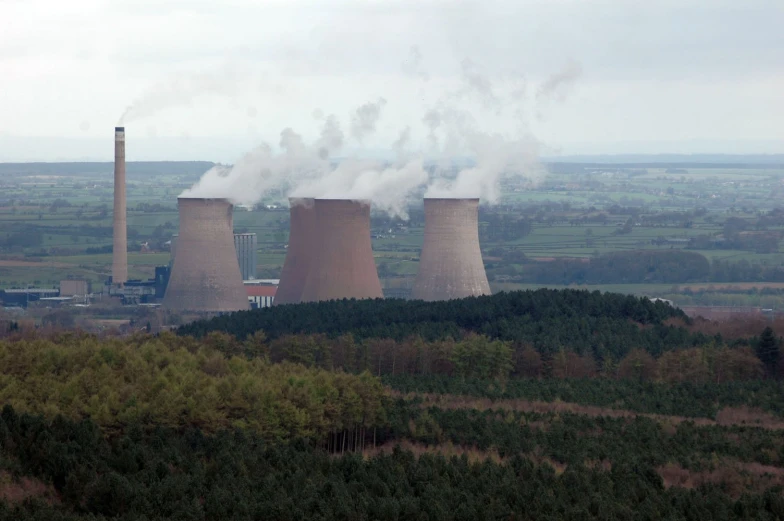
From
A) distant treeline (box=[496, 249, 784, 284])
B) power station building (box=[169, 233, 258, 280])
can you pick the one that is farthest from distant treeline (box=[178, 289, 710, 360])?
distant treeline (box=[496, 249, 784, 284])

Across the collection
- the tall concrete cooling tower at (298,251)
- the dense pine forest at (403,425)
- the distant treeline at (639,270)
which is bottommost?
the dense pine forest at (403,425)

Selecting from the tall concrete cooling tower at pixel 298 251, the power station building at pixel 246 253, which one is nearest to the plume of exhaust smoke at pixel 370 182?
the tall concrete cooling tower at pixel 298 251

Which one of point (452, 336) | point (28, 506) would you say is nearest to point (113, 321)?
point (452, 336)

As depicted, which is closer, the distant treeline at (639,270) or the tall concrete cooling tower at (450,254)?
the tall concrete cooling tower at (450,254)

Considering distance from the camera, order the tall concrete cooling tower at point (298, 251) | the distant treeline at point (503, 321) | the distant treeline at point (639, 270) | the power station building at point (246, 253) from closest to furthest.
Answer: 1. the distant treeline at point (503, 321)
2. the tall concrete cooling tower at point (298, 251)
3. the power station building at point (246, 253)
4. the distant treeline at point (639, 270)

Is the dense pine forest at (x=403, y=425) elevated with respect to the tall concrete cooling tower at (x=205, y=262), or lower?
lower

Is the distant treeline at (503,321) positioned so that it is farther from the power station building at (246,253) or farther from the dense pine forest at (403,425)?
the power station building at (246,253)

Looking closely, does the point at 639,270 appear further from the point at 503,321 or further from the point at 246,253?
the point at 503,321
